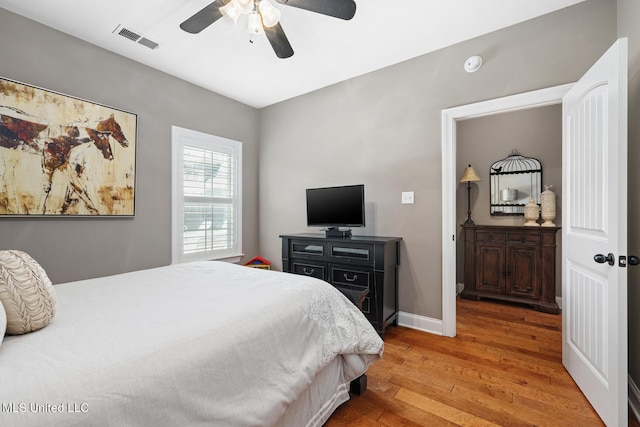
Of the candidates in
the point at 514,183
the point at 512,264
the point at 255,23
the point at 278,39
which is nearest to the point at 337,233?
the point at 278,39

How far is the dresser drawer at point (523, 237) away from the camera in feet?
11.3

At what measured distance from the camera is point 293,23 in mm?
2324

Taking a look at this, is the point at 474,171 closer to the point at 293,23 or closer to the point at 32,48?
the point at 293,23

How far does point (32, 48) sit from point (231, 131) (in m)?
1.93

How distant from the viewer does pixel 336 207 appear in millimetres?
3090

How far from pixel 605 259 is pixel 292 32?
268cm

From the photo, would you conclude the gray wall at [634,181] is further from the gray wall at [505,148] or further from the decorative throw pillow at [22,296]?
the decorative throw pillow at [22,296]

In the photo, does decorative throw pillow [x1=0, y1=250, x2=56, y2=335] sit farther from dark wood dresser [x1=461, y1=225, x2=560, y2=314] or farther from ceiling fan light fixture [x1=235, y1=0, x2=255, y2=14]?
dark wood dresser [x1=461, y1=225, x2=560, y2=314]

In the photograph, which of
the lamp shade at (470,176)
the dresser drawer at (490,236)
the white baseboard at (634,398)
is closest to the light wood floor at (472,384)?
the white baseboard at (634,398)

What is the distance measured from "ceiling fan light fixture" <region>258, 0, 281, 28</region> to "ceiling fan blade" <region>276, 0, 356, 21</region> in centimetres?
9

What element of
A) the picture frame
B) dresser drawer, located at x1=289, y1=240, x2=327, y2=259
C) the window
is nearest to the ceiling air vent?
the picture frame

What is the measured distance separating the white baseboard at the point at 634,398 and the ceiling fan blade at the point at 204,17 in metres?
3.34

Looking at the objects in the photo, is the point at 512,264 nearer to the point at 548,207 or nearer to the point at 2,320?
the point at 548,207

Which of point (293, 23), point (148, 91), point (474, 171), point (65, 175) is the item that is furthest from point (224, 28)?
point (474, 171)
